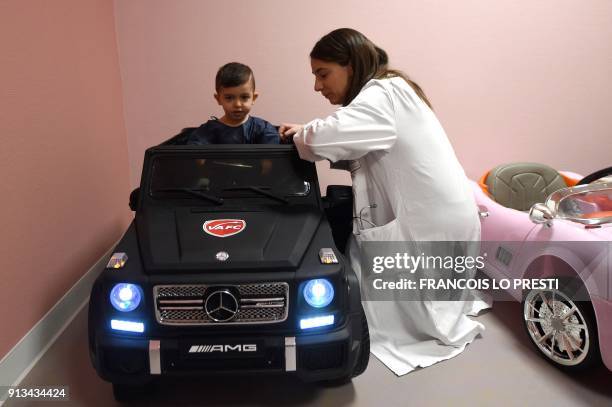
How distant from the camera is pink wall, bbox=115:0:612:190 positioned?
3129mm

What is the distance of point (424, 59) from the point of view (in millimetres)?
3254

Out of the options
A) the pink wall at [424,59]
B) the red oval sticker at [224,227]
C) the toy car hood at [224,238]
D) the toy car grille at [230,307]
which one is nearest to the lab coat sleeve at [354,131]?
the toy car hood at [224,238]

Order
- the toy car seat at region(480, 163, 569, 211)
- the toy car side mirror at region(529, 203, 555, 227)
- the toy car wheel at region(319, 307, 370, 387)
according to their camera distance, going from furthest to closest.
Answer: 1. the toy car seat at region(480, 163, 569, 211)
2. the toy car side mirror at region(529, 203, 555, 227)
3. the toy car wheel at region(319, 307, 370, 387)

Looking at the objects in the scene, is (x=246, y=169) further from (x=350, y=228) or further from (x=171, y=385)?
(x=171, y=385)

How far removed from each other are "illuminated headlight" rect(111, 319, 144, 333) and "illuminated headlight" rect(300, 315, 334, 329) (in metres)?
0.54

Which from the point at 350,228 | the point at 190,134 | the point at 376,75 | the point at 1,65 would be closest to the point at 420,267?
the point at 350,228

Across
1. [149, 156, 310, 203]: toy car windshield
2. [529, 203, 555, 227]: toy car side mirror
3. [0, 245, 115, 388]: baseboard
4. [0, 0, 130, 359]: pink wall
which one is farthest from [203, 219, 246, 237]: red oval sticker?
[529, 203, 555, 227]: toy car side mirror

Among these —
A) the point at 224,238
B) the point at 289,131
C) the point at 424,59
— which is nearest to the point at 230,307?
the point at 224,238

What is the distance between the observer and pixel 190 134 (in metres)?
2.55

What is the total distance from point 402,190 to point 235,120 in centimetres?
104

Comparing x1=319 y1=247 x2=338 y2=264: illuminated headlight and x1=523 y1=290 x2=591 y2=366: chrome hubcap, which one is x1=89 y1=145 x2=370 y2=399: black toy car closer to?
x1=319 y1=247 x2=338 y2=264: illuminated headlight

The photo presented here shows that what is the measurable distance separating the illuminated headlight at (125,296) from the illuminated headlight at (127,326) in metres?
0.04

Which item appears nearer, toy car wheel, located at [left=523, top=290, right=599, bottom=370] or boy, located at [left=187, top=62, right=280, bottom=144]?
toy car wheel, located at [left=523, top=290, right=599, bottom=370]

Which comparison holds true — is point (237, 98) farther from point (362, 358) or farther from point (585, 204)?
point (585, 204)
